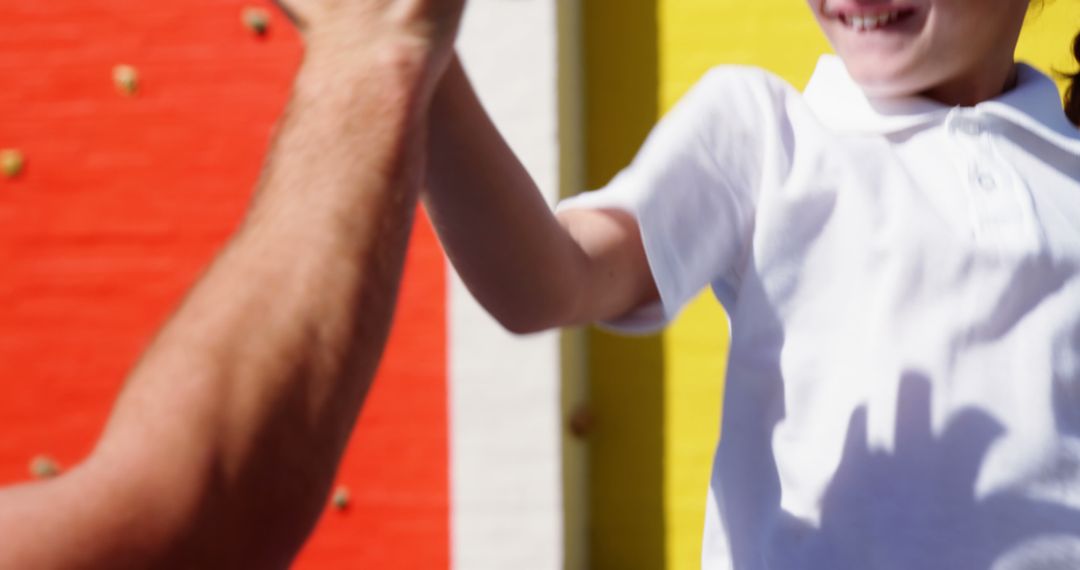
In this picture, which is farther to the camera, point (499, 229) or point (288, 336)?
point (499, 229)

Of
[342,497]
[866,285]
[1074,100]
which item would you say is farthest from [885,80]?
[342,497]

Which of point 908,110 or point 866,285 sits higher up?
point 908,110

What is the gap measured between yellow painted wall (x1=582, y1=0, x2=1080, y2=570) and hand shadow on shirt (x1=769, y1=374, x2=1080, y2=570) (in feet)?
6.24

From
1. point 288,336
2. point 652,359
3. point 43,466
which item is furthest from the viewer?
point 43,466

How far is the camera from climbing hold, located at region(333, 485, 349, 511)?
303 cm

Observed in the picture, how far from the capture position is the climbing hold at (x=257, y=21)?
301 cm

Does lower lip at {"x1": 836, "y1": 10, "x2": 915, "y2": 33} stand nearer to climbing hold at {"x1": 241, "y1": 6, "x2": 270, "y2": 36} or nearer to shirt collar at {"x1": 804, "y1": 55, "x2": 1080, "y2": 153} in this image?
shirt collar at {"x1": 804, "y1": 55, "x2": 1080, "y2": 153}

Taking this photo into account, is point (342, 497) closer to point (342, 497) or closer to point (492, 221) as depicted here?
point (342, 497)

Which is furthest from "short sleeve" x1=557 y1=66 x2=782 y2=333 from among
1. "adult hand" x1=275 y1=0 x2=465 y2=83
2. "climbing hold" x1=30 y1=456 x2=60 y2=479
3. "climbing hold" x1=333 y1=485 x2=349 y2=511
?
"climbing hold" x1=30 y1=456 x2=60 y2=479

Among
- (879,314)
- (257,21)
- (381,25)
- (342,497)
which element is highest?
Result: (257,21)

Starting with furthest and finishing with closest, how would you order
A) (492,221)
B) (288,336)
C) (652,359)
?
(652,359) → (492,221) → (288,336)

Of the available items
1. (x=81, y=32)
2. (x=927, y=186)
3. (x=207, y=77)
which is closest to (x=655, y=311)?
(x=927, y=186)

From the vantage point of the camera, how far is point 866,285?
40.6 inches

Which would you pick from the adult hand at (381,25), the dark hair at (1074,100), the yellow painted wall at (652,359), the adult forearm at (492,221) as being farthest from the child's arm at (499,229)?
the yellow painted wall at (652,359)
